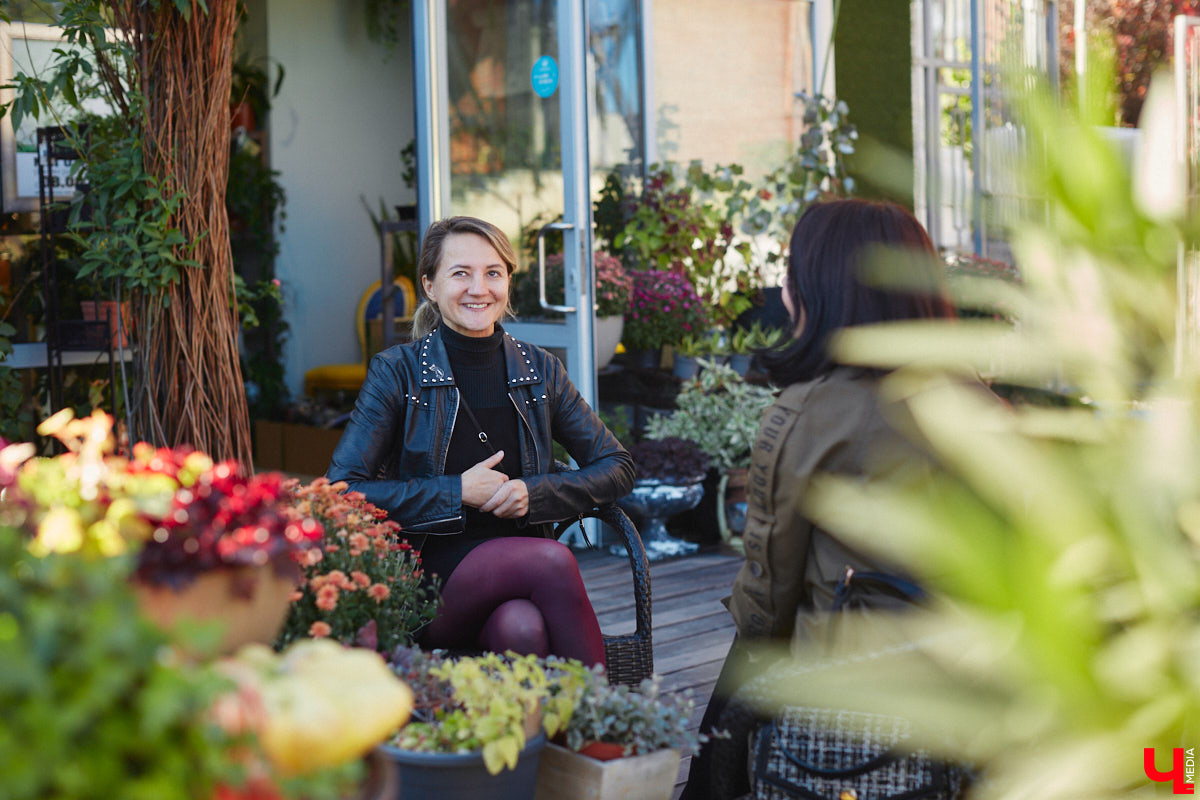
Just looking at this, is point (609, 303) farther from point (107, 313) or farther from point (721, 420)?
point (107, 313)

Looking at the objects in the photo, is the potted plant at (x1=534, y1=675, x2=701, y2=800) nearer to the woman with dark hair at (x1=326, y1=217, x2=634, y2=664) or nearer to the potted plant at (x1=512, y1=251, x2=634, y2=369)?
the woman with dark hair at (x1=326, y1=217, x2=634, y2=664)

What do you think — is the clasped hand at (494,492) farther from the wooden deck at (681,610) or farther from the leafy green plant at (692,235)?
the leafy green plant at (692,235)

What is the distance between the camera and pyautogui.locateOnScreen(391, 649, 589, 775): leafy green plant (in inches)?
48.8

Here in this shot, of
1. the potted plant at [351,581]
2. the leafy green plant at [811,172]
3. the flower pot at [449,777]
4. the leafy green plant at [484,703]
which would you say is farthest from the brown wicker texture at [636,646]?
the leafy green plant at [811,172]

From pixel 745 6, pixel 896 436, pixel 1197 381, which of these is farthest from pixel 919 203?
pixel 1197 381

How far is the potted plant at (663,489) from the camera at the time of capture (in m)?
4.36

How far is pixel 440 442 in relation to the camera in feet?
7.22

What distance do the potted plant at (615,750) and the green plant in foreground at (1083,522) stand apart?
1.64 ft

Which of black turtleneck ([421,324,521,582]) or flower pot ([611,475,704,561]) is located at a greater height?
black turtleneck ([421,324,521,582])

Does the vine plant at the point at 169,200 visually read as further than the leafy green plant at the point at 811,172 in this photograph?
No

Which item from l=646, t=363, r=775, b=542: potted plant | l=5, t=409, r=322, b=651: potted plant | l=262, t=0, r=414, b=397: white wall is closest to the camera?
l=5, t=409, r=322, b=651: potted plant

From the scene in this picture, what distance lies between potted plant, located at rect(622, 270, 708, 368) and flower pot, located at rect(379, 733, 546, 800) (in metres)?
4.10

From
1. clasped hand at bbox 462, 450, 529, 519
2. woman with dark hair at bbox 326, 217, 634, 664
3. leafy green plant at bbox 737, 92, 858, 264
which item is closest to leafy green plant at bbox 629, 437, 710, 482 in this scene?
leafy green plant at bbox 737, 92, 858, 264

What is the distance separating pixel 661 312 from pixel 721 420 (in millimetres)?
797
